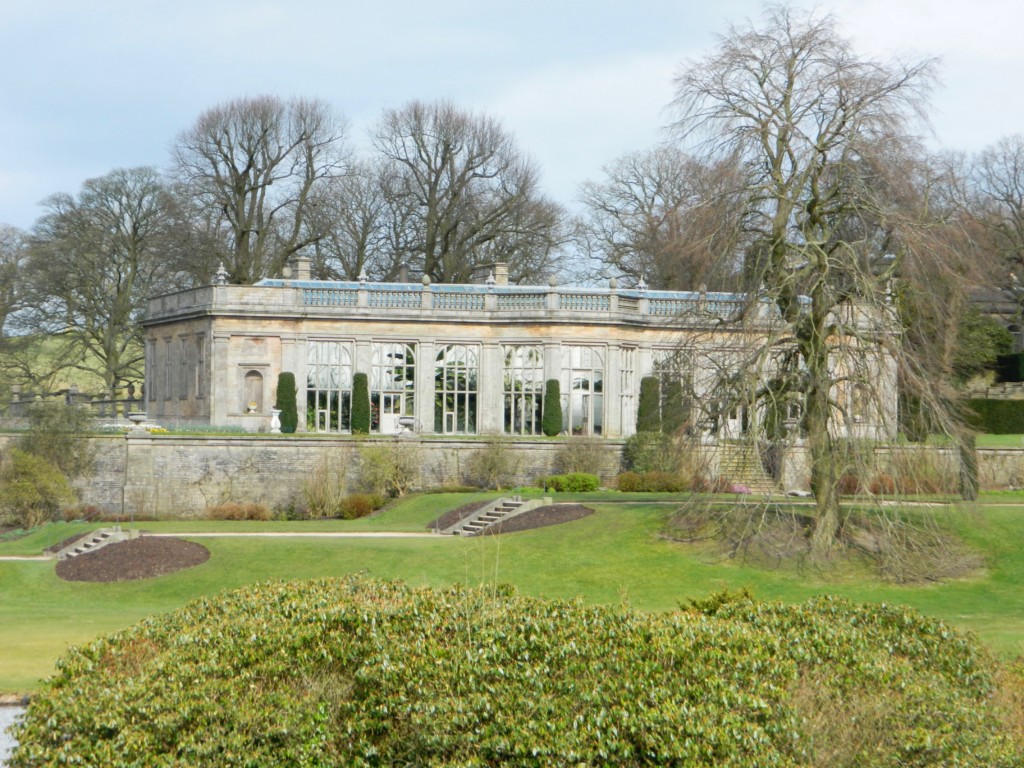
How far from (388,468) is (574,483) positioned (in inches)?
224

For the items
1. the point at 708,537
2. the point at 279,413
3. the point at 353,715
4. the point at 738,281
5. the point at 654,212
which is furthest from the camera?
the point at 654,212

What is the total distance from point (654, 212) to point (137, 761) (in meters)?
58.5

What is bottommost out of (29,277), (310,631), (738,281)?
(310,631)

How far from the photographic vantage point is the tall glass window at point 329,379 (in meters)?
45.9

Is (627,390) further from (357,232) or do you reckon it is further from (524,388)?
(357,232)

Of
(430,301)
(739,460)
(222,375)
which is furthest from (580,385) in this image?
(739,460)

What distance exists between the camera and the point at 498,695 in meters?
10.7

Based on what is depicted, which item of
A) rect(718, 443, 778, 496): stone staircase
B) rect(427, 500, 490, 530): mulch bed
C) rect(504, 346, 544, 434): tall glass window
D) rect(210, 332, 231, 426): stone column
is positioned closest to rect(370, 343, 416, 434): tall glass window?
rect(504, 346, 544, 434): tall glass window

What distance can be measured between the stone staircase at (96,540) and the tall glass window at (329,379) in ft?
41.4

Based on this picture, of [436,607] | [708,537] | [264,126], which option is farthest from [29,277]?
[436,607]

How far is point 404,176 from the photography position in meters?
63.2

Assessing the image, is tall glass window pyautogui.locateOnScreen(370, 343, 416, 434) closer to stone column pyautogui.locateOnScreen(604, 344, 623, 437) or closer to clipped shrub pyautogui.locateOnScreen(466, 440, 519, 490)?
clipped shrub pyautogui.locateOnScreen(466, 440, 519, 490)

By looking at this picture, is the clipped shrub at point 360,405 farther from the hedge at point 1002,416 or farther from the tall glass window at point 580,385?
the hedge at point 1002,416

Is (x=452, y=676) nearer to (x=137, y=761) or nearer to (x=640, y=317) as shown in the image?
(x=137, y=761)
